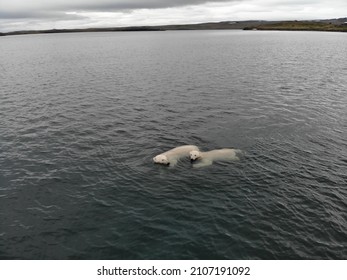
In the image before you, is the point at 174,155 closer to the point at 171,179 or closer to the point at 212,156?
the point at 212,156

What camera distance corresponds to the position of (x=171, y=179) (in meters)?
26.8

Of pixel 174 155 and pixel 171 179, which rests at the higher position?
pixel 174 155

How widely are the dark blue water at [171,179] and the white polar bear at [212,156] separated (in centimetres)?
97

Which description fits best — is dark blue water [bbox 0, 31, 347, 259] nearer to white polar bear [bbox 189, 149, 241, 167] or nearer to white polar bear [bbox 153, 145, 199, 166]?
white polar bear [bbox 189, 149, 241, 167]

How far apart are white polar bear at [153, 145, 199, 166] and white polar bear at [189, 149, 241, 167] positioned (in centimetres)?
126

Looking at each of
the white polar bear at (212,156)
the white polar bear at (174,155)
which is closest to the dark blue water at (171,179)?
the white polar bear at (212,156)

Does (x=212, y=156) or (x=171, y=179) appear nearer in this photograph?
(x=171, y=179)

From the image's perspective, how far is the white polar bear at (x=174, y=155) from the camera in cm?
2906

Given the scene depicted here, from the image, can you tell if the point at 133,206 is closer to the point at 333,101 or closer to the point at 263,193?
the point at 263,193

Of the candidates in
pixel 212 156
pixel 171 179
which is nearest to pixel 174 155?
pixel 212 156

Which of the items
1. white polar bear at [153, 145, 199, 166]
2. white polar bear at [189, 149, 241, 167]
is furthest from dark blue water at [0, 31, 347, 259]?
white polar bear at [153, 145, 199, 166]

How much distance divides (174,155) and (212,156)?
3.54 metres

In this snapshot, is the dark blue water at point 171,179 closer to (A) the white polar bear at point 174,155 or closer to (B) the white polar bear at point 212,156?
(B) the white polar bear at point 212,156
